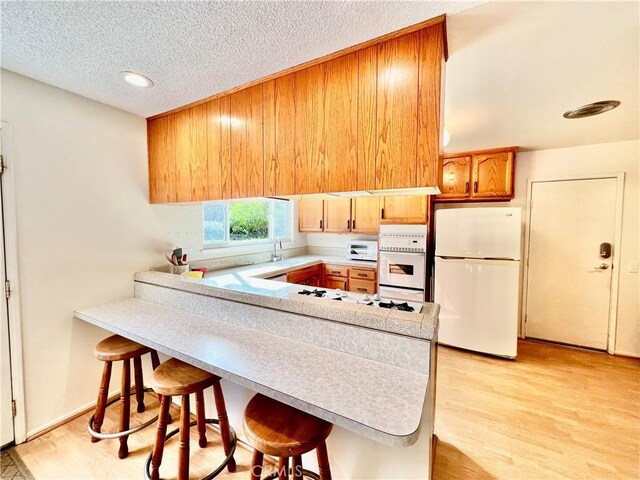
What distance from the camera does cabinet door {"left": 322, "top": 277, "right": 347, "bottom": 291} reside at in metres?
3.92

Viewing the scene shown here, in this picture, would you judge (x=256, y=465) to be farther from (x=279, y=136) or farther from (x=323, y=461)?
(x=279, y=136)

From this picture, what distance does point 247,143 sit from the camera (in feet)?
5.63

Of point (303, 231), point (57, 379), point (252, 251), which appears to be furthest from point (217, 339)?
point (303, 231)

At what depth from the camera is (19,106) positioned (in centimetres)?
171

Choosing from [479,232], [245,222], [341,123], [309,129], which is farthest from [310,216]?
[341,123]

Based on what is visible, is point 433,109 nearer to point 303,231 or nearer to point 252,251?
point 252,251

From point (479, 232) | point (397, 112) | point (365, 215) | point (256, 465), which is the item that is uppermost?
point (397, 112)

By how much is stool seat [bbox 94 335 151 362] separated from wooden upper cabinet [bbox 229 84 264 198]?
119cm

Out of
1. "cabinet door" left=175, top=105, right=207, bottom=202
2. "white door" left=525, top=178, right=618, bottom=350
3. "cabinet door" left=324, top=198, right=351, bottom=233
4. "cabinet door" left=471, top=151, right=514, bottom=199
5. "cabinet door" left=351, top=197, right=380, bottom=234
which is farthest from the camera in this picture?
"cabinet door" left=324, top=198, right=351, bottom=233

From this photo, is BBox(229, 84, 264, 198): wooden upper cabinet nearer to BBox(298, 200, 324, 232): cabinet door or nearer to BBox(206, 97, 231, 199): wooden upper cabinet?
BBox(206, 97, 231, 199): wooden upper cabinet

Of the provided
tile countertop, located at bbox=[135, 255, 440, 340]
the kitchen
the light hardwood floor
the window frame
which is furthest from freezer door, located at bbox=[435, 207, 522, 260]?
the window frame

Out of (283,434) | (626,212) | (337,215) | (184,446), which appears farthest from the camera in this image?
(337,215)

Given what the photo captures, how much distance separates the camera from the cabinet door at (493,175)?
322 centimetres

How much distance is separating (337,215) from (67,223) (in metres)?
3.05
